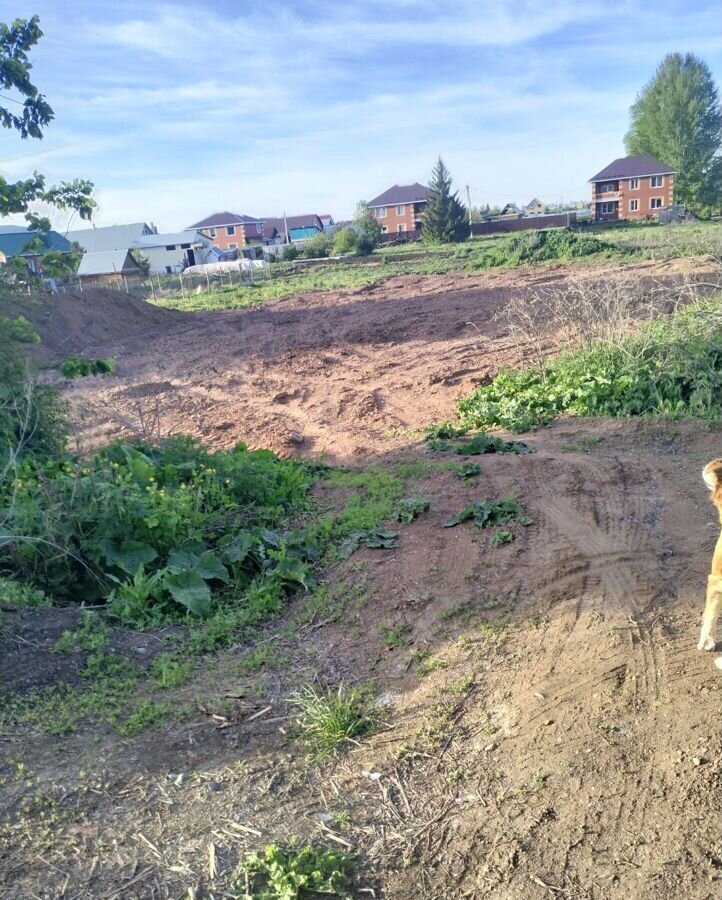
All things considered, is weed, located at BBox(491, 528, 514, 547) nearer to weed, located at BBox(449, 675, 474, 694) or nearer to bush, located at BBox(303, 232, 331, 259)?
weed, located at BBox(449, 675, 474, 694)

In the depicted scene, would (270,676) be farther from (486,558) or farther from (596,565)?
(596,565)

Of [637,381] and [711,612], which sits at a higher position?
[637,381]

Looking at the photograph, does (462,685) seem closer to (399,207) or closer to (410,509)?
(410,509)

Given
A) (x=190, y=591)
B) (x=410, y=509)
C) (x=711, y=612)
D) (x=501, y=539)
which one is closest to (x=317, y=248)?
(x=410, y=509)

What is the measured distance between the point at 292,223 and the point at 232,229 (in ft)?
28.5

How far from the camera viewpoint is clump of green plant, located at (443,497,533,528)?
5355 millimetres

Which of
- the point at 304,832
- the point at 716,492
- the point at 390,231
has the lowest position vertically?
the point at 304,832

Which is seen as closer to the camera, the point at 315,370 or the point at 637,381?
the point at 637,381

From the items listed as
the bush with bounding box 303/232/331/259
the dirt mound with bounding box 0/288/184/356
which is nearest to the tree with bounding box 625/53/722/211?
the bush with bounding box 303/232/331/259

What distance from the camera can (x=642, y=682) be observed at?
3514 millimetres

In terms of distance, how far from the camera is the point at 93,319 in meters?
23.2

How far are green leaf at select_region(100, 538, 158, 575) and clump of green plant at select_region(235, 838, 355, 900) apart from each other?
2746 millimetres

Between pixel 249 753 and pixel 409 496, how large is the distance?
3.16 metres

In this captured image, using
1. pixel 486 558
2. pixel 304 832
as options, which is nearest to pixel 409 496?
pixel 486 558
